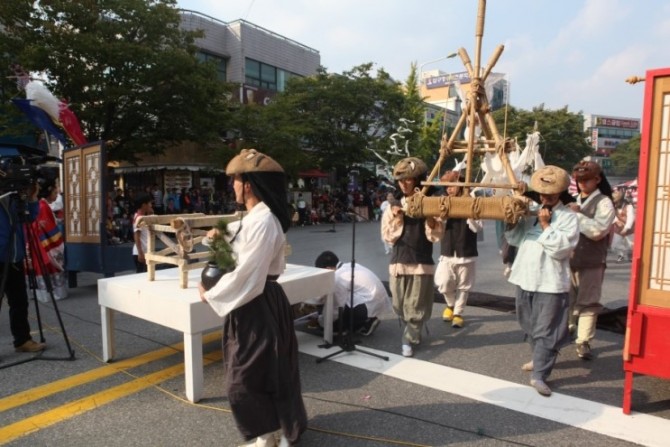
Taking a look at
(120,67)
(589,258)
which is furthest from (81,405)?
(120,67)

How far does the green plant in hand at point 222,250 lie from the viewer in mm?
2661

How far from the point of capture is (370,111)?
25234 mm

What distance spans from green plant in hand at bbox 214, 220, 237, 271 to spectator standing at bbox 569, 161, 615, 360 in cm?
309

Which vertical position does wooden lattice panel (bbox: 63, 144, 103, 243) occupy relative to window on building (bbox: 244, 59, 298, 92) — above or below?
below

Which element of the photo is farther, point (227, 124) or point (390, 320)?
point (227, 124)

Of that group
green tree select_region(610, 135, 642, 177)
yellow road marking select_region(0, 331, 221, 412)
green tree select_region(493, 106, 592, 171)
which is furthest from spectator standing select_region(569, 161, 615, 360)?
green tree select_region(610, 135, 642, 177)

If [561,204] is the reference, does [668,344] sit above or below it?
below

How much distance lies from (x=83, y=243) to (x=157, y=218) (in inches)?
144

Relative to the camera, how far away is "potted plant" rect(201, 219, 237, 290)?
2.66 m

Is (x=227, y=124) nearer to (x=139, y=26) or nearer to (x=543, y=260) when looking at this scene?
(x=139, y=26)

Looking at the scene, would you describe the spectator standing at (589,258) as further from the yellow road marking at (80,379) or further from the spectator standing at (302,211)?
the spectator standing at (302,211)

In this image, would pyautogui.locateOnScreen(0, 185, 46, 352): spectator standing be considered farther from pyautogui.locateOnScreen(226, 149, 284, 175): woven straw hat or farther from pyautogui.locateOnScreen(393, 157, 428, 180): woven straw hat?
pyautogui.locateOnScreen(393, 157, 428, 180): woven straw hat

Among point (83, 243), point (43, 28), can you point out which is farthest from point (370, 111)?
point (83, 243)

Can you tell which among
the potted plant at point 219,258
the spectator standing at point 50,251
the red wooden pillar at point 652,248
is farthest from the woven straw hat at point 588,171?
the spectator standing at point 50,251
